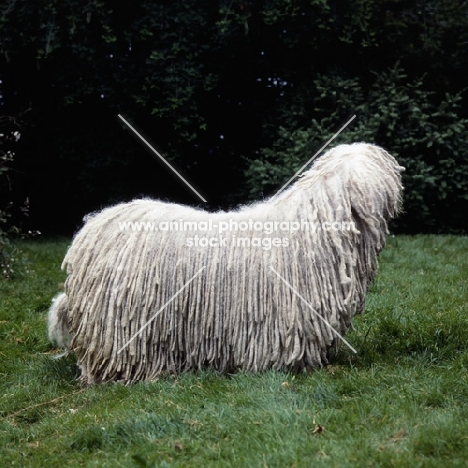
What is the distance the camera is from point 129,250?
14.6 ft

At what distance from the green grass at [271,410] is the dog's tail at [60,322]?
20cm

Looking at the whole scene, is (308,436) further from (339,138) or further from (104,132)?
(104,132)

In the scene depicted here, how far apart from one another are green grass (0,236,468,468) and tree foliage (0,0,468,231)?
569cm

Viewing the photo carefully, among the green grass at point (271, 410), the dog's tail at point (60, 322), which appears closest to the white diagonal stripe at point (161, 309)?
the green grass at point (271, 410)

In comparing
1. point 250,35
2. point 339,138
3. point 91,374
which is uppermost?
point 250,35

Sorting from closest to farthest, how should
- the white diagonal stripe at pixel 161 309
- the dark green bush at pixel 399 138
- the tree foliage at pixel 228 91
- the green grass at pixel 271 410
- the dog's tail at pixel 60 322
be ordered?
the green grass at pixel 271 410, the white diagonal stripe at pixel 161 309, the dog's tail at pixel 60 322, the dark green bush at pixel 399 138, the tree foliage at pixel 228 91

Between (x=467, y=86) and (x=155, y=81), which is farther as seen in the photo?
(x=467, y=86)

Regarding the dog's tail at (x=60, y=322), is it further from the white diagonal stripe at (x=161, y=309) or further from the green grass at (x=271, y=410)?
the white diagonal stripe at (x=161, y=309)

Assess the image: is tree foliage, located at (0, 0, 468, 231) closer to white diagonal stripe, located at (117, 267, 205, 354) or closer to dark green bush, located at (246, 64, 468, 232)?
dark green bush, located at (246, 64, 468, 232)

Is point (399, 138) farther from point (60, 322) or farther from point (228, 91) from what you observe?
point (60, 322)

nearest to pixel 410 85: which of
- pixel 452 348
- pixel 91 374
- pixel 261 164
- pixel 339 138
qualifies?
pixel 339 138

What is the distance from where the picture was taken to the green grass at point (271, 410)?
123 inches

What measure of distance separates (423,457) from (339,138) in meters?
7.76

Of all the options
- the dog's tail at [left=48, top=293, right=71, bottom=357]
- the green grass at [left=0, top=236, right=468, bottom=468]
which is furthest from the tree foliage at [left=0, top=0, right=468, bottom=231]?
the dog's tail at [left=48, top=293, right=71, bottom=357]
